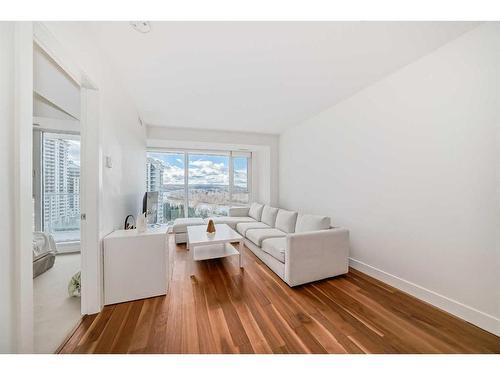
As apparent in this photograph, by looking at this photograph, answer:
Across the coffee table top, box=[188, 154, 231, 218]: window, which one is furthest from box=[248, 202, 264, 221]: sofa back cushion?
the coffee table top

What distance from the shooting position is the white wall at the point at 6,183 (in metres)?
0.86

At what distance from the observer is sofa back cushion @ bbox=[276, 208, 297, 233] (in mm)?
3248

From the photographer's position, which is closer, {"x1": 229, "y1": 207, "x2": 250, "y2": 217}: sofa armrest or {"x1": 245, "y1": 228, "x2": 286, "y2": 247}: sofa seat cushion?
{"x1": 245, "y1": 228, "x2": 286, "y2": 247}: sofa seat cushion

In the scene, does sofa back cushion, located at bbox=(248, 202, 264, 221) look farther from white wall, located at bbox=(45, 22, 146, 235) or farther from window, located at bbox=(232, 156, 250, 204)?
white wall, located at bbox=(45, 22, 146, 235)

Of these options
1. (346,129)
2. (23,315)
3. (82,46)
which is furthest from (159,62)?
(346,129)

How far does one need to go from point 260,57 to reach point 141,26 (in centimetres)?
105

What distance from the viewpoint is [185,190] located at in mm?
5445

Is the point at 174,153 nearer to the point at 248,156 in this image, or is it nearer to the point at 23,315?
the point at 248,156

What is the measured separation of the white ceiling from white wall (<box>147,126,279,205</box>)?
1175 mm

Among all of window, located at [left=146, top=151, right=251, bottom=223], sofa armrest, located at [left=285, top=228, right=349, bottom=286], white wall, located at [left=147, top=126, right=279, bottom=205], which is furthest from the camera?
window, located at [left=146, top=151, right=251, bottom=223]

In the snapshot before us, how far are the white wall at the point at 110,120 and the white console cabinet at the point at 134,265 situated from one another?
228mm

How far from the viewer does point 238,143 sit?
4.70 m

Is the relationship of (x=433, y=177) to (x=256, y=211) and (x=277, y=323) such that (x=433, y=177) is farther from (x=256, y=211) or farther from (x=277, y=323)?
(x=256, y=211)
